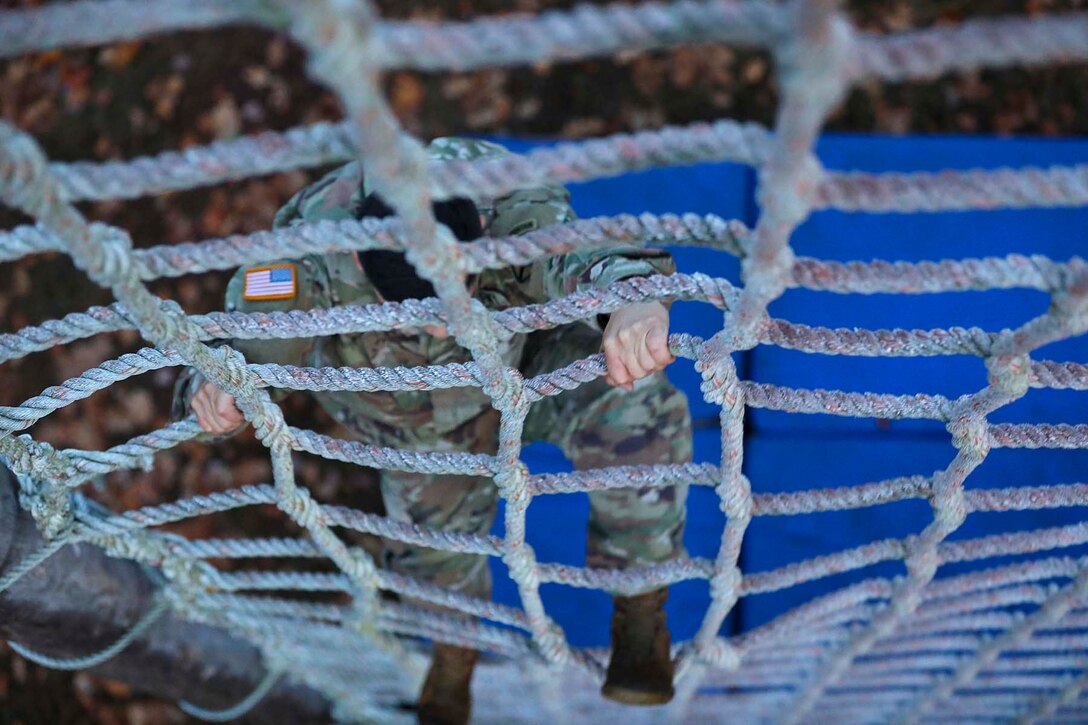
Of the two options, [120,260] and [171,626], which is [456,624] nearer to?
[171,626]

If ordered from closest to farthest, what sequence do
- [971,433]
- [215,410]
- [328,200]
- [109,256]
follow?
[109,256] < [971,433] < [215,410] < [328,200]

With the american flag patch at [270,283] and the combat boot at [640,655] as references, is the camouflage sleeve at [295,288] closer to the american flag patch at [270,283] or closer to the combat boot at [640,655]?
the american flag patch at [270,283]

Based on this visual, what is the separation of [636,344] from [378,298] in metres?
0.30

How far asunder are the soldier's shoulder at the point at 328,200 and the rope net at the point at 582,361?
16cm

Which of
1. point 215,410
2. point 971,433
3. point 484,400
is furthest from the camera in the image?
point 484,400

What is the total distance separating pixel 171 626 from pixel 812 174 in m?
0.97

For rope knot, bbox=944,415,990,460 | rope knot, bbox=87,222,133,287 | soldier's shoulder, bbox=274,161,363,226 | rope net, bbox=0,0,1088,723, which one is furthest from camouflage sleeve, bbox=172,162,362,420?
rope knot, bbox=944,415,990,460

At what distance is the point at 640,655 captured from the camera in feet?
3.53

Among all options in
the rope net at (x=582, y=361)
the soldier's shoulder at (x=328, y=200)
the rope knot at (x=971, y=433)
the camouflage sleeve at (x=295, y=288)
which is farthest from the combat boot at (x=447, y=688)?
the rope knot at (x=971, y=433)

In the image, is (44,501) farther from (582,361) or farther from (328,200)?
(582,361)

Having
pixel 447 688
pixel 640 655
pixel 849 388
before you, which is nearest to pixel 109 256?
pixel 640 655

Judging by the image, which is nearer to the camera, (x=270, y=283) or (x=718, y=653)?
(x=270, y=283)

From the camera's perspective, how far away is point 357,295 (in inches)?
37.5

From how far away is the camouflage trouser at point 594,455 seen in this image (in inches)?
38.9
